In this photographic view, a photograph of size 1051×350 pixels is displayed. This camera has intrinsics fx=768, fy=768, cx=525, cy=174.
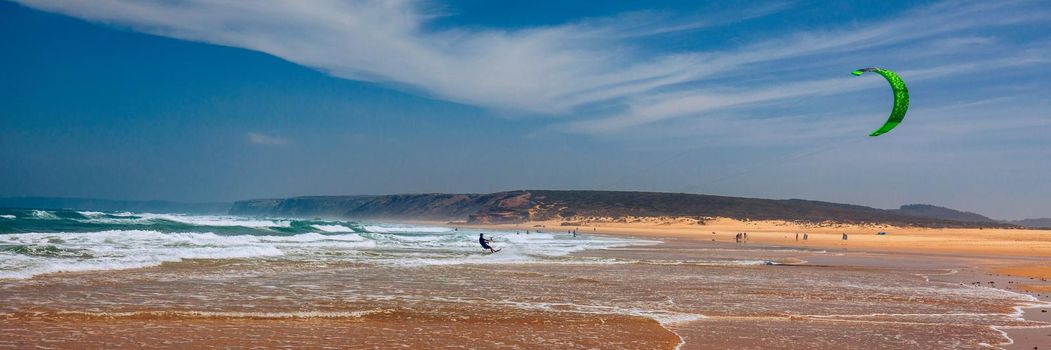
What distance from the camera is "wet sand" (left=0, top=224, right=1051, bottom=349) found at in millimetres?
7914

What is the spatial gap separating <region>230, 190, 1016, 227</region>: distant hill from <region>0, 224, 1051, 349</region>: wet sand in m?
67.9

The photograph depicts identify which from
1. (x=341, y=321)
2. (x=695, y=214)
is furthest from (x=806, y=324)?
(x=695, y=214)

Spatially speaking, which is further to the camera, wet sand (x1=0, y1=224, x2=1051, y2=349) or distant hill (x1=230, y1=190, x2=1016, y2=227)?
distant hill (x1=230, y1=190, x2=1016, y2=227)

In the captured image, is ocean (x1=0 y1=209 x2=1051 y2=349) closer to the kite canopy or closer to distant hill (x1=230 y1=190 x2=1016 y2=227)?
the kite canopy

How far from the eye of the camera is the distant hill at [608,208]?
85681 mm

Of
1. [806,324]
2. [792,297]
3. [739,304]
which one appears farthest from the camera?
[792,297]

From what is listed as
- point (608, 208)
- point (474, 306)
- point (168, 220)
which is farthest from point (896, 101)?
point (608, 208)

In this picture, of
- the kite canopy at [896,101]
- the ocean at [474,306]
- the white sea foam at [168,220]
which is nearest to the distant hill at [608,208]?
the white sea foam at [168,220]

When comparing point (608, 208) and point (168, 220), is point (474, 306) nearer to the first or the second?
point (168, 220)

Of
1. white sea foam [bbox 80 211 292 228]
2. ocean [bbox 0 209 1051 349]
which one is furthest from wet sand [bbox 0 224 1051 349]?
white sea foam [bbox 80 211 292 228]

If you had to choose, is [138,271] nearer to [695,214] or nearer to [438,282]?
[438,282]

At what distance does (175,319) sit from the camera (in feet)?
29.1

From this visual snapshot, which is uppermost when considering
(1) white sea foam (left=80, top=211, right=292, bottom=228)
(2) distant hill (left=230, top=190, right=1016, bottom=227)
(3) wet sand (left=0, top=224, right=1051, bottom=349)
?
(2) distant hill (left=230, top=190, right=1016, bottom=227)

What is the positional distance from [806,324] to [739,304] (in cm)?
188
